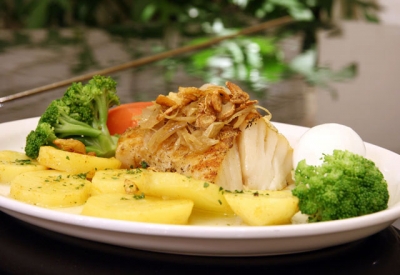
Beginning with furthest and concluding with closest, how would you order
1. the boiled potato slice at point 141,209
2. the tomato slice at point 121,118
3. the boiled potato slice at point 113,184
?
the tomato slice at point 121,118 < the boiled potato slice at point 113,184 < the boiled potato slice at point 141,209

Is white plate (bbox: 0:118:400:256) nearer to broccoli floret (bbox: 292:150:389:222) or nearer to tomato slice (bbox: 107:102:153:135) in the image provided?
broccoli floret (bbox: 292:150:389:222)

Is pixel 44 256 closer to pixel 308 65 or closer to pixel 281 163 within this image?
pixel 281 163

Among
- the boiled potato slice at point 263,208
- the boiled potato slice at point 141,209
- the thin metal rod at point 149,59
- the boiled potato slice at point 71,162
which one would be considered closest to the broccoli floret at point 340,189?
the boiled potato slice at point 263,208

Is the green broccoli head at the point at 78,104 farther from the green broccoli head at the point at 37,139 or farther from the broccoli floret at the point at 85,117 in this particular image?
the green broccoli head at the point at 37,139

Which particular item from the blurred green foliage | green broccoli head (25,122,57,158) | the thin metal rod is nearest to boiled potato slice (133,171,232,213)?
green broccoli head (25,122,57,158)

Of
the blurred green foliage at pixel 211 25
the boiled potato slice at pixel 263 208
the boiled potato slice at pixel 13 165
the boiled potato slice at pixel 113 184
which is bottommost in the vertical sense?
the blurred green foliage at pixel 211 25

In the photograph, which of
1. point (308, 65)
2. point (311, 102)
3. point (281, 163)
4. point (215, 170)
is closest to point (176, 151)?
point (215, 170)

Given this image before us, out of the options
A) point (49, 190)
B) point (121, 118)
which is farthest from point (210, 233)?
point (121, 118)
